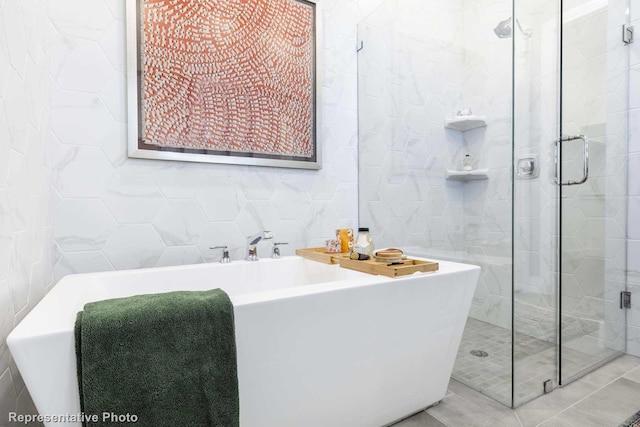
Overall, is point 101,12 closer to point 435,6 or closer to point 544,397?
point 435,6

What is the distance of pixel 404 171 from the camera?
2.25m

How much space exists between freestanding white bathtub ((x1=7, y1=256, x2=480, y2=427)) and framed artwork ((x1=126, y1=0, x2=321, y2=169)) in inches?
27.6

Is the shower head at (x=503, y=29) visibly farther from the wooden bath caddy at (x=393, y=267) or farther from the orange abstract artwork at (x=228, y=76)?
the wooden bath caddy at (x=393, y=267)

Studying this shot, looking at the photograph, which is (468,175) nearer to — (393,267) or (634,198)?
(634,198)

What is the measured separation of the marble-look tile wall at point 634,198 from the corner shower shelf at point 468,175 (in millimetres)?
879

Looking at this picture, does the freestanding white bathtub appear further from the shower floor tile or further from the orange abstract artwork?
the orange abstract artwork

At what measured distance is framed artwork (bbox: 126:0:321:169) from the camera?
1627mm

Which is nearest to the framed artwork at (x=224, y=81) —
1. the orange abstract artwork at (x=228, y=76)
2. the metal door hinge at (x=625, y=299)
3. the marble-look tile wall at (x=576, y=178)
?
the orange abstract artwork at (x=228, y=76)

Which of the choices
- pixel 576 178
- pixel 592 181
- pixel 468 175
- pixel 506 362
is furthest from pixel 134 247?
pixel 592 181

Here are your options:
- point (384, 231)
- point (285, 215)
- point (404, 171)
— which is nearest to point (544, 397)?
point (384, 231)

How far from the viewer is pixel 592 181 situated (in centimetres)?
200

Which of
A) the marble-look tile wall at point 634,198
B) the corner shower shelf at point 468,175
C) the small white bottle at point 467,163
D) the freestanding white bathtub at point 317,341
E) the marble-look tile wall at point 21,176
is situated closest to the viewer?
the freestanding white bathtub at point 317,341

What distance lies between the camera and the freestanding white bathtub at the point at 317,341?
748mm

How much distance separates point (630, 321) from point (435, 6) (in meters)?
2.47
